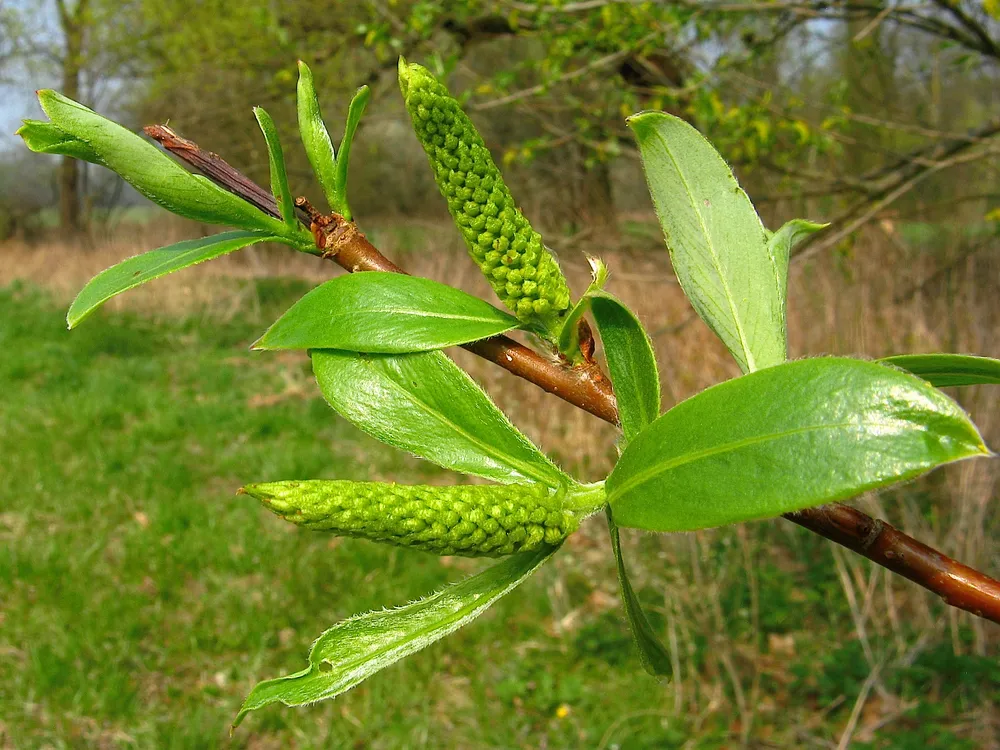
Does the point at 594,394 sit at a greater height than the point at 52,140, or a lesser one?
lesser

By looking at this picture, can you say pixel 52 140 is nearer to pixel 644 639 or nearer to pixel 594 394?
pixel 594 394

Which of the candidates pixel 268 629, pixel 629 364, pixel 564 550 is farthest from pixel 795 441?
pixel 564 550

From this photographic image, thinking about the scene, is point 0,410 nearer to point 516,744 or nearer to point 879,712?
point 516,744

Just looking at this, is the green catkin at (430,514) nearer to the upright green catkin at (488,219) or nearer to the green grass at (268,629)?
the upright green catkin at (488,219)

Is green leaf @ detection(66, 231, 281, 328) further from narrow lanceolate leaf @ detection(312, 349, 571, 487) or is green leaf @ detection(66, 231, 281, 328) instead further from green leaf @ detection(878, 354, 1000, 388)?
green leaf @ detection(878, 354, 1000, 388)

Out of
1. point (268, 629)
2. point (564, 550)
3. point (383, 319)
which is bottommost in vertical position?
point (564, 550)

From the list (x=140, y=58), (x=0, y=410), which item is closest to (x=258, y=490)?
(x=0, y=410)

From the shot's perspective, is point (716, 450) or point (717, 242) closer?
point (716, 450)
